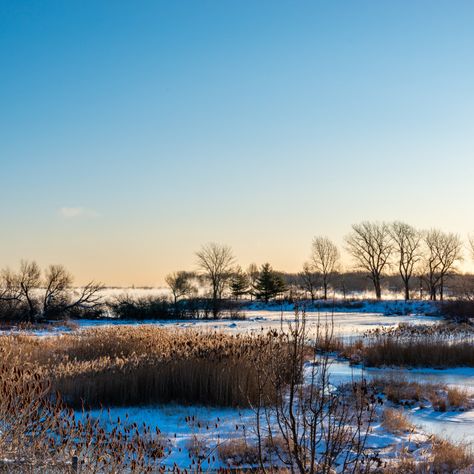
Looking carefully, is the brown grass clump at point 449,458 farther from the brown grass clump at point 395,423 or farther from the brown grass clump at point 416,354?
the brown grass clump at point 416,354

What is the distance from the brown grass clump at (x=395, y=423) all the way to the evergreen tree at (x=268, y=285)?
55522 millimetres

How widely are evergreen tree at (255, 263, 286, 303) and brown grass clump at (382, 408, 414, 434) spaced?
55.5m

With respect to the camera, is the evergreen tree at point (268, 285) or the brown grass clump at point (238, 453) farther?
the evergreen tree at point (268, 285)

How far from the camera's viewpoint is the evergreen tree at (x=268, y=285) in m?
65.7

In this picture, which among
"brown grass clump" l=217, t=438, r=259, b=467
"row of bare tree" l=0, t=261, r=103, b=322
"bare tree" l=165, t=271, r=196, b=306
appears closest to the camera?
"brown grass clump" l=217, t=438, r=259, b=467

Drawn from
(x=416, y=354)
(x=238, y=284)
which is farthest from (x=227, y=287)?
(x=416, y=354)

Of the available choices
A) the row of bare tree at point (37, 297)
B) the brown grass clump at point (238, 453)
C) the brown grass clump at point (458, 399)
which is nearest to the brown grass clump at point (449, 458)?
the brown grass clump at point (238, 453)

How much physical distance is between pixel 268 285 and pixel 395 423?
56999 mm

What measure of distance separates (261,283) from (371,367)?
5011 cm

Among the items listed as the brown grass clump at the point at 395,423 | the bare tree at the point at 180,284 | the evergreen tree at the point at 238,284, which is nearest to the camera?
the brown grass clump at the point at 395,423

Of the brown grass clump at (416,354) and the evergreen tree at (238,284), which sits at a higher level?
the evergreen tree at (238,284)

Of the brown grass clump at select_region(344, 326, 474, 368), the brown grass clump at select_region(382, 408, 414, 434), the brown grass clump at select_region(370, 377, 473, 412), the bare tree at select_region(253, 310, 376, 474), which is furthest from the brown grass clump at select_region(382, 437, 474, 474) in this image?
the brown grass clump at select_region(344, 326, 474, 368)

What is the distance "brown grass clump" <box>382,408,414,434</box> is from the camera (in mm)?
8792

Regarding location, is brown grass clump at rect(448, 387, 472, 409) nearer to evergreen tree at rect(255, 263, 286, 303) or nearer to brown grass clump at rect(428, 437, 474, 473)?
brown grass clump at rect(428, 437, 474, 473)
